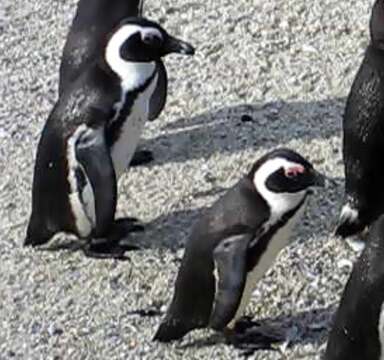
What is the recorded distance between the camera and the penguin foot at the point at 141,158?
6766 mm

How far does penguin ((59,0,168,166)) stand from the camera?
22.1 ft

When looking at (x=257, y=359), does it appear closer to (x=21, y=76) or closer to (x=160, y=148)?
(x=160, y=148)

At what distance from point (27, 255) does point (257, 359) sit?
1236 millimetres

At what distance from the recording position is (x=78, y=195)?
240 inches

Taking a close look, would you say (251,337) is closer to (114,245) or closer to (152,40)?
(114,245)

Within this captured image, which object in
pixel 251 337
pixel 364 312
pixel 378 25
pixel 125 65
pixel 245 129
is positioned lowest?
pixel 251 337

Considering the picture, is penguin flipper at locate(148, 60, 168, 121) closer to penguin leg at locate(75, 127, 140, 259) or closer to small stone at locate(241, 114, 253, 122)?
small stone at locate(241, 114, 253, 122)

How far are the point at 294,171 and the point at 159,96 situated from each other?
1497 mm

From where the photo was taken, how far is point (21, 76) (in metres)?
7.59

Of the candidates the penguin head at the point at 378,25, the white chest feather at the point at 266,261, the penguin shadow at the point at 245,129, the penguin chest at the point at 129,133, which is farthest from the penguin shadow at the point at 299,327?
the penguin shadow at the point at 245,129

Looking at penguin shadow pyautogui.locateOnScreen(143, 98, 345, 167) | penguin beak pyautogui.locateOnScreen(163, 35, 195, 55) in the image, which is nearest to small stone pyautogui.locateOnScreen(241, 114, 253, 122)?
penguin shadow pyautogui.locateOnScreen(143, 98, 345, 167)

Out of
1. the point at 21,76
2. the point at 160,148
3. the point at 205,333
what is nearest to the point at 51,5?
the point at 21,76

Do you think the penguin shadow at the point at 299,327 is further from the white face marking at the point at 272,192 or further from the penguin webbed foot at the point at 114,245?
the penguin webbed foot at the point at 114,245

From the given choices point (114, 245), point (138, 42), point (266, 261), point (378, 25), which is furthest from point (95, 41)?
point (266, 261)
